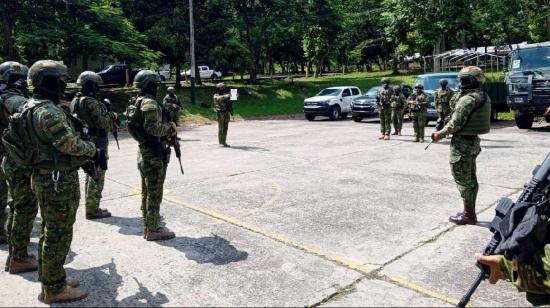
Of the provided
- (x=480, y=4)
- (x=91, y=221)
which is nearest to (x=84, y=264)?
(x=91, y=221)

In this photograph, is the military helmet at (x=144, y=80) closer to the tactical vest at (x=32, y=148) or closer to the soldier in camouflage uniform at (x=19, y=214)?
the soldier in camouflage uniform at (x=19, y=214)

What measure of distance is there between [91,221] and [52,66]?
110 inches

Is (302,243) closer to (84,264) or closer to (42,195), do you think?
(84,264)

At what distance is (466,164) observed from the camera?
5.50 m

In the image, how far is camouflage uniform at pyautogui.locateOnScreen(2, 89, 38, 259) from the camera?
4.34 m

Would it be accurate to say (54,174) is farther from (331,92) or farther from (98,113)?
(331,92)

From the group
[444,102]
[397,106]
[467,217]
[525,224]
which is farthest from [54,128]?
[397,106]

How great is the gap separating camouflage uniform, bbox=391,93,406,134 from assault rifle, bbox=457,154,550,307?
1084cm

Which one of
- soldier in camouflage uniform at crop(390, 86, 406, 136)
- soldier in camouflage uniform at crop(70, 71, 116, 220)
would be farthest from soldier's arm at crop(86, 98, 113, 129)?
soldier in camouflage uniform at crop(390, 86, 406, 136)

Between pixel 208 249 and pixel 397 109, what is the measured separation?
1024 cm

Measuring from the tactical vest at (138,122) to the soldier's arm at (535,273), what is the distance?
3.59 m

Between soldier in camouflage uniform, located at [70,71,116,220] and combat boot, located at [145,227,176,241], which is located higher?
soldier in camouflage uniform, located at [70,71,116,220]

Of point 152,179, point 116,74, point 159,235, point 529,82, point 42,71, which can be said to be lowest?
point 159,235

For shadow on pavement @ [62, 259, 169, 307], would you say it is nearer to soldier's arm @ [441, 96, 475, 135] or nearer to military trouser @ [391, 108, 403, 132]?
soldier's arm @ [441, 96, 475, 135]
